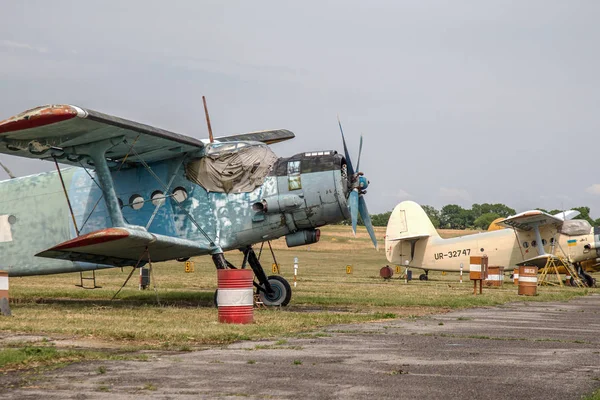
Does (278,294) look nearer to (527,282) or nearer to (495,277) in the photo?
(527,282)

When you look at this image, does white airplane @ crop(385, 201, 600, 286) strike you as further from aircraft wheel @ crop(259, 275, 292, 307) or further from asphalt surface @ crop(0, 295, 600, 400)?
asphalt surface @ crop(0, 295, 600, 400)

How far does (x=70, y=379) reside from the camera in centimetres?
632

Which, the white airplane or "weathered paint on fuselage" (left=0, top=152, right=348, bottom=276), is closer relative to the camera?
"weathered paint on fuselage" (left=0, top=152, right=348, bottom=276)

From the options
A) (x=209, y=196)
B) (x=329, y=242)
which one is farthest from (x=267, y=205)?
(x=329, y=242)

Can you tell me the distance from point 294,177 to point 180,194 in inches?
100

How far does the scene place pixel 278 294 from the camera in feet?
54.0

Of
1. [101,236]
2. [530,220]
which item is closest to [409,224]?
[530,220]

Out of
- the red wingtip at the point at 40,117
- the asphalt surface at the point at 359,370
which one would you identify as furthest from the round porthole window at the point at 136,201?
the asphalt surface at the point at 359,370

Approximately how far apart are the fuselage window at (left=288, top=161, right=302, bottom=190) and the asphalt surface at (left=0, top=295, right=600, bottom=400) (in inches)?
198

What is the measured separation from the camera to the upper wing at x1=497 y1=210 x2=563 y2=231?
34.0 m

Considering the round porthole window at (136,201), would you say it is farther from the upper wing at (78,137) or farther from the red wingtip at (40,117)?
the red wingtip at (40,117)

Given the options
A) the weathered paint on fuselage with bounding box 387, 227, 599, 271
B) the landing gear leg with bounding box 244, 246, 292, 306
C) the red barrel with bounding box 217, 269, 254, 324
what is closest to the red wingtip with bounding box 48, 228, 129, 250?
the red barrel with bounding box 217, 269, 254, 324

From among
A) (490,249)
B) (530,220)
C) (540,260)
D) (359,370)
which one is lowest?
(359,370)

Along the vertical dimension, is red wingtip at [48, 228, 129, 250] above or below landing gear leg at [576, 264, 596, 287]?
above
